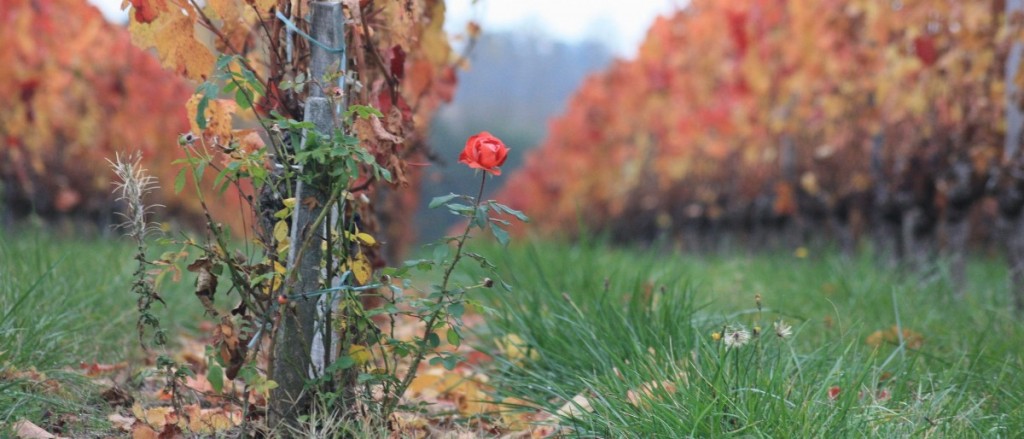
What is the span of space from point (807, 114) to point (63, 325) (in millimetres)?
6052

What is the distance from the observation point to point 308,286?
1775 mm

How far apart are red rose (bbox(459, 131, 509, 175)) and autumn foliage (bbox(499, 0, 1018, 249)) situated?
174 centimetres

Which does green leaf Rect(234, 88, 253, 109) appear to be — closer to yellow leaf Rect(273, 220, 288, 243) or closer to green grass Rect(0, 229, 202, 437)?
yellow leaf Rect(273, 220, 288, 243)

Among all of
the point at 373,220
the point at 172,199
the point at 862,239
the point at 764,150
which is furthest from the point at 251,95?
the point at 172,199

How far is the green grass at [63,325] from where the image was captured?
187 cm

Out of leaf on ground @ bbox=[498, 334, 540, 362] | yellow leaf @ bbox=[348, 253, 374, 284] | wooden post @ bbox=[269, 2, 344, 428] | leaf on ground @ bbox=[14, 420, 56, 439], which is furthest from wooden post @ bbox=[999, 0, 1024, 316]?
leaf on ground @ bbox=[14, 420, 56, 439]

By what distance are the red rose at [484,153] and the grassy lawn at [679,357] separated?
1.90 ft

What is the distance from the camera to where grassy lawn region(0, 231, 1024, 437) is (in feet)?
5.65

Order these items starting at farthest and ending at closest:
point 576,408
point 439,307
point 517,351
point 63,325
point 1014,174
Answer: point 1014,174 < point 517,351 < point 63,325 < point 576,408 < point 439,307

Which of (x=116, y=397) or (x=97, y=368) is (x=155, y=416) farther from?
(x=97, y=368)

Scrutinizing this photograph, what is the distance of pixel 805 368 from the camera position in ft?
6.68

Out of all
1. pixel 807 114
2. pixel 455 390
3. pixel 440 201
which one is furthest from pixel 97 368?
pixel 807 114

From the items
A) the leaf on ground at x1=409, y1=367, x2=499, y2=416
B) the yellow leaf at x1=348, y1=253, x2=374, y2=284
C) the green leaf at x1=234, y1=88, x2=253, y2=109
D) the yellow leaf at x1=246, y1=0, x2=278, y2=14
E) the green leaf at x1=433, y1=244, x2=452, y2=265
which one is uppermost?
the yellow leaf at x1=246, y1=0, x2=278, y2=14

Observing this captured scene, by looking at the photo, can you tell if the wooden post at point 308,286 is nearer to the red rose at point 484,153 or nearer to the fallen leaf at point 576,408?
the red rose at point 484,153
